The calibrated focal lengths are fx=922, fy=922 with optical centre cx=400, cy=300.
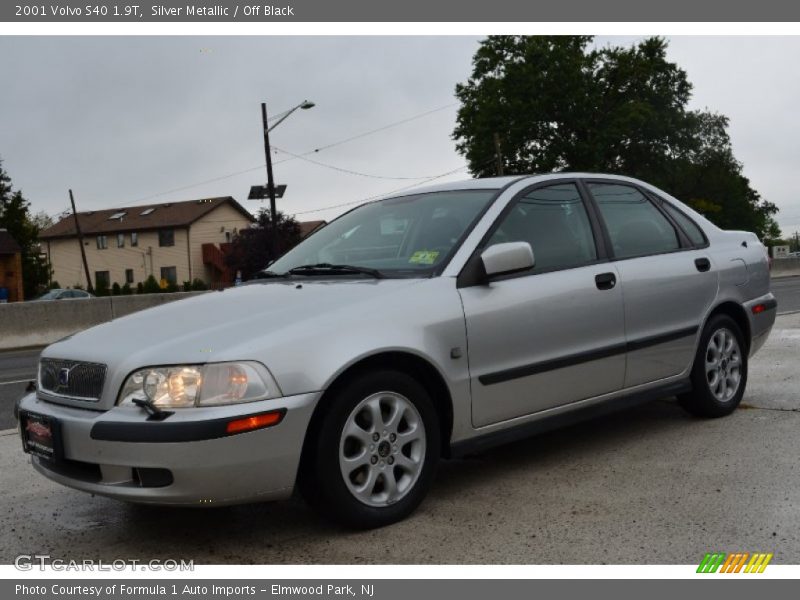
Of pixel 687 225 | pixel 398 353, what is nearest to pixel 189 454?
pixel 398 353

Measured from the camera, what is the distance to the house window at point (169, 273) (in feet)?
230

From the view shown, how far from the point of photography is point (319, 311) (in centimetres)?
396

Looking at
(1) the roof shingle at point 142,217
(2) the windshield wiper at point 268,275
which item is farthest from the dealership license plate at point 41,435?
(1) the roof shingle at point 142,217

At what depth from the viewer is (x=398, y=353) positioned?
4.04 metres

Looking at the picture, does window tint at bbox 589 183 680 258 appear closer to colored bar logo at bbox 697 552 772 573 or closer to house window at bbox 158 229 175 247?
colored bar logo at bbox 697 552 772 573

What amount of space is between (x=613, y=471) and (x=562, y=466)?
0.28 m

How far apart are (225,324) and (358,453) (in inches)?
30.9

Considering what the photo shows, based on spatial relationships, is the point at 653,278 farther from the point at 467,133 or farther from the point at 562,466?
the point at 467,133

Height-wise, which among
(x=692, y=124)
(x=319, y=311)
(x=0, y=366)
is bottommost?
(x=0, y=366)

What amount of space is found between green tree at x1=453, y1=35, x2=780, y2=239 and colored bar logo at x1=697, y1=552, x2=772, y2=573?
4183 cm

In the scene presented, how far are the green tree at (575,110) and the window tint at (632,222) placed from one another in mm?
39304

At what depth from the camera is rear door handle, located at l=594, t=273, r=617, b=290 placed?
497 centimetres

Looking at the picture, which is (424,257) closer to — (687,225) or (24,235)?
(687,225)

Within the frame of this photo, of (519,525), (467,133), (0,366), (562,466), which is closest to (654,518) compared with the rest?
(519,525)
